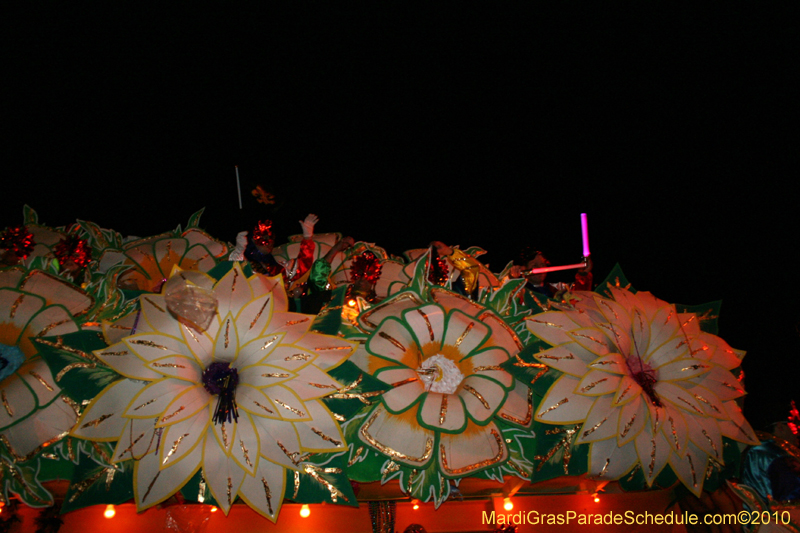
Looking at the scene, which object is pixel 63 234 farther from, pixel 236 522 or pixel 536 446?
pixel 536 446

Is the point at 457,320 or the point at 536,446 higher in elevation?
the point at 457,320

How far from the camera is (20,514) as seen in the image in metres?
1.60

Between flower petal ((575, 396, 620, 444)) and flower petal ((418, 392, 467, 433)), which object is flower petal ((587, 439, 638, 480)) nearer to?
flower petal ((575, 396, 620, 444))

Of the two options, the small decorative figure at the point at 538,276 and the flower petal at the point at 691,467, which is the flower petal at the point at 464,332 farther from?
the small decorative figure at the point at 538,276

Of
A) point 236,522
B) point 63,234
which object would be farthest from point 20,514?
point 63,234

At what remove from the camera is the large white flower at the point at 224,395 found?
33.8 inches

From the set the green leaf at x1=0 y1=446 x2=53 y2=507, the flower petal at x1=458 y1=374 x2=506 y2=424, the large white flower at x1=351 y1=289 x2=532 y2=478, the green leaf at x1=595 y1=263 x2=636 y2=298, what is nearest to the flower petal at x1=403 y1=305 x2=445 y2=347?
the large white flower at x1=351 y1=289 x2=532 y2=478

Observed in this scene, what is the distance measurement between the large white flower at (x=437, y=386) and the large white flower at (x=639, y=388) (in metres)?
0.12

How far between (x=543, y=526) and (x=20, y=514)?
5.71 feet

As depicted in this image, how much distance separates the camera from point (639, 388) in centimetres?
108

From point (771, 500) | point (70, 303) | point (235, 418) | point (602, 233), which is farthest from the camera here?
point (602, 233)

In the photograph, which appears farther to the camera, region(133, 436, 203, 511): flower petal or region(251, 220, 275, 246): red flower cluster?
region(251, 220, 275, 246): red flower cluster

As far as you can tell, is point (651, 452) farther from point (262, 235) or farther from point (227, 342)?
point (262, 235)

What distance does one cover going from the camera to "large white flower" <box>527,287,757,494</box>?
1048 mm
